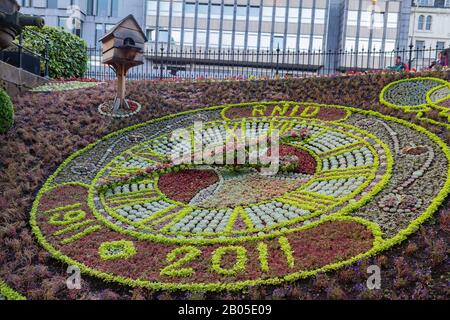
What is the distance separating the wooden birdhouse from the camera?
1173cm

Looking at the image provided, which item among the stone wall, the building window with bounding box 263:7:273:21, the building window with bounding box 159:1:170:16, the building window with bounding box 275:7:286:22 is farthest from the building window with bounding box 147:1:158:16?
the stone wall

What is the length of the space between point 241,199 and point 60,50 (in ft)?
42.6

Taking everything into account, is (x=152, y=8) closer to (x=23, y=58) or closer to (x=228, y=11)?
(x=228, y=11)

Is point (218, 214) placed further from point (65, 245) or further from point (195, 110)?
point (195, 110)

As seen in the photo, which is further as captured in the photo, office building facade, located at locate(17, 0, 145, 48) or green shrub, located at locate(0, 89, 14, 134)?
office building facade, located at locate(17, 0, 145, 48)

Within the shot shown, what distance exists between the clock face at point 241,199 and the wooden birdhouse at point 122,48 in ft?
5.51

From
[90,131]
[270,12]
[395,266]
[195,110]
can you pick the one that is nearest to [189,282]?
[395,266]

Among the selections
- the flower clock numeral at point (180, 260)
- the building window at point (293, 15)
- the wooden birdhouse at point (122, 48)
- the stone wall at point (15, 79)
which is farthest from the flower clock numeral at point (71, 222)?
the building window at point (293, 15)

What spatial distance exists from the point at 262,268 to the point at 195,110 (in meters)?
7.51

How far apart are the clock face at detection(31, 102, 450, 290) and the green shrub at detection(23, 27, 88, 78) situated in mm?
7705

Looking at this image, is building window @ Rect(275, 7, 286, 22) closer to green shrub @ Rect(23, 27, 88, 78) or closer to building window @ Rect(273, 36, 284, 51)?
building window @ Rect(273, 36, 284, 51)

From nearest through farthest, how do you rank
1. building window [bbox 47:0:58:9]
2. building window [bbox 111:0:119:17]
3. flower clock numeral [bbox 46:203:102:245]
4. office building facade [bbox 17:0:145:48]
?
flower clock numeral [bbox 46:203:102:245], office building facade [bbox 17:0:145:48], building window [bbox 47:0:58:9], building window [bbox 111:0:119:17]

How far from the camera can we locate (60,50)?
17750 mm
